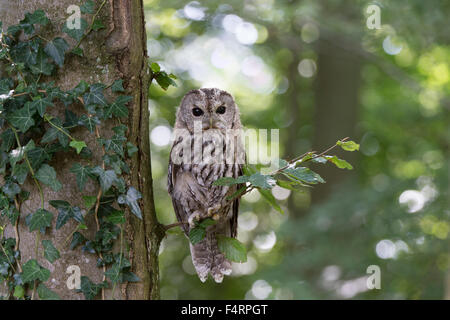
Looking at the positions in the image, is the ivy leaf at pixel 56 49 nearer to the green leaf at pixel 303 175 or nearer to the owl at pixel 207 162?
the green leaf at pixel 303 175

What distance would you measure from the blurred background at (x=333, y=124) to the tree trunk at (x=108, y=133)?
486 millimetres

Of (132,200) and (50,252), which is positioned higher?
(132,200)

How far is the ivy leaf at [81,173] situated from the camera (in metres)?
1.62


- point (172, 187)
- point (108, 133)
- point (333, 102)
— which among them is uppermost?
point (333, 102)

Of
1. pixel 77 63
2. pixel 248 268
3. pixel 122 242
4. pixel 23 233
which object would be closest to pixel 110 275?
pixel 122 242

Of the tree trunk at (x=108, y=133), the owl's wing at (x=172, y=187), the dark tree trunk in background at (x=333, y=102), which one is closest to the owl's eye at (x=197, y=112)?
the owl's wing at (x=172, y=187)

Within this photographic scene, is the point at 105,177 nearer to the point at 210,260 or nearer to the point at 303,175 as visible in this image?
the point at 303,175

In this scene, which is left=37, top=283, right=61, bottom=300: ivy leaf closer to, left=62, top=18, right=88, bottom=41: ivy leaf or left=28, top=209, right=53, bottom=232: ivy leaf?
left=28, top=209, right=53, bottom=232: ivy leaf

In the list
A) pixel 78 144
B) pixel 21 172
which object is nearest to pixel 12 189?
pixel 21 172

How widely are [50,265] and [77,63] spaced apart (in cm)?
75

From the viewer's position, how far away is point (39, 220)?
1605 mm

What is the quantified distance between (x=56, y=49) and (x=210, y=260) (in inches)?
63.1

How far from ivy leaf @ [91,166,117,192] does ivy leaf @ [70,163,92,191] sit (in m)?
0.02
